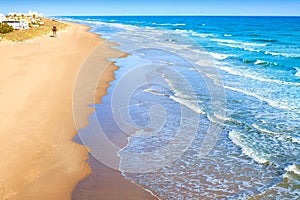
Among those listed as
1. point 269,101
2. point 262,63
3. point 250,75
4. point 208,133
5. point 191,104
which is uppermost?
point 262,63

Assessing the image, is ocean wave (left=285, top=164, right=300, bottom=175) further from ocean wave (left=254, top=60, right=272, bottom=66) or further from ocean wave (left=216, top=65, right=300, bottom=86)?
ocean wave (left=254, top=60, right=272, bottom=66)

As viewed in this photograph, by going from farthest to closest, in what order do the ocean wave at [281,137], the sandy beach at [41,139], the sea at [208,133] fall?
the ocean wave at [281,137], the sea at [208,133], the sandy beach at [41,139]

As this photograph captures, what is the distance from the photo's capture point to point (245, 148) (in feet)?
27.8

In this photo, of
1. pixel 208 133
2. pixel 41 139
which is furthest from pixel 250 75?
pixel 41 139

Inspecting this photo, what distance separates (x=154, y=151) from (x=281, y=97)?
8.00 metres

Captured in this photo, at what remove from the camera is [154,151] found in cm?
831

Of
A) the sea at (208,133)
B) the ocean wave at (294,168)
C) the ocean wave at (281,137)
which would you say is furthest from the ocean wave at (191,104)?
the ocean wave at (294,168)

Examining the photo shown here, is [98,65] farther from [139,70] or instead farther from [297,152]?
[297,152]

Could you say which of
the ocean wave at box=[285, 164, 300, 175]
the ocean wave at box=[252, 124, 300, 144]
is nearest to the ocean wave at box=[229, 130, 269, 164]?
the ocean wave at box=[285, 164, 300, 175]

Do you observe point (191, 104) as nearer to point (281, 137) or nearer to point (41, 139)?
point (281, 137)

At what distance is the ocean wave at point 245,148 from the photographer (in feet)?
25.6

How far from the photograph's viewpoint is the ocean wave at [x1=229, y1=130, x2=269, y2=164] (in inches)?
307

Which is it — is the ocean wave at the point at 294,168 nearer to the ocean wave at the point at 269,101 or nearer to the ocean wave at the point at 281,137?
the ocean wave at the point at 281,137

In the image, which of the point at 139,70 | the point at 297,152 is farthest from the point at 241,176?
the point at 139,70
